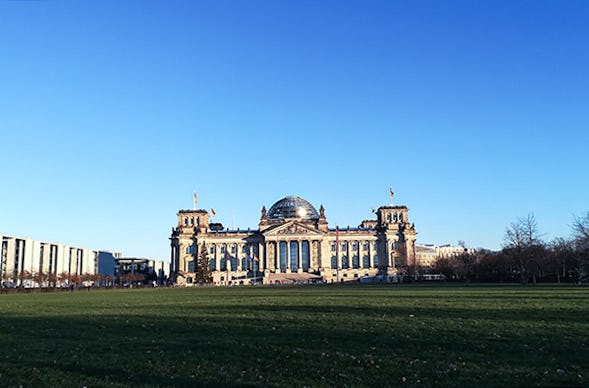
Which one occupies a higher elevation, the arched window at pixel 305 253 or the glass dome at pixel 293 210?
the glass dome at pixel 293 210

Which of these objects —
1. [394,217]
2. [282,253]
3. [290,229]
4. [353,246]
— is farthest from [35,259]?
[394,217]

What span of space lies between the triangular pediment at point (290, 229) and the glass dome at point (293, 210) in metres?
9.68

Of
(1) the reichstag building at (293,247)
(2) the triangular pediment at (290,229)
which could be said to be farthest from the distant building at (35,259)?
(2) the triangular pediment at (290,229)

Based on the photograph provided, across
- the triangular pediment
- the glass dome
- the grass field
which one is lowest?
the grass field

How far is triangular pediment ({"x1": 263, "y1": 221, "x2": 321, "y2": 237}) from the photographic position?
575ft

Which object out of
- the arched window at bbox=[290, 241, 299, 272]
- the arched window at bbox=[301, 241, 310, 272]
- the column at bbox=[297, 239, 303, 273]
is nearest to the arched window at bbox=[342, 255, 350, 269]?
the arched window at bbox=[301, 241, 310, 272]

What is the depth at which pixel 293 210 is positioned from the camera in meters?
186

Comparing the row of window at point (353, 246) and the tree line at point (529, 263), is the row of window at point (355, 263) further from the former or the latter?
the tree line at point (529, 263)

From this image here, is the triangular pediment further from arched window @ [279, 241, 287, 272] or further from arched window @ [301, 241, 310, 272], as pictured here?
arched window @ [301, 241, 310, 272]

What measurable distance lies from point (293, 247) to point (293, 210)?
50.7ft

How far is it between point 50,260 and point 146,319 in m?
163

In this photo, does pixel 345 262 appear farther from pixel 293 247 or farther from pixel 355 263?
pixel 293 247

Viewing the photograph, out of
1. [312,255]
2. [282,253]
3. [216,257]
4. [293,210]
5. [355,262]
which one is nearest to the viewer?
[312,255]

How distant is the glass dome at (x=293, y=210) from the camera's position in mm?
186375
